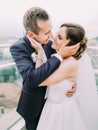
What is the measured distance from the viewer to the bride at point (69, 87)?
1629 mm

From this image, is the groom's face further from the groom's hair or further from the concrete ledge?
the concrete ledge

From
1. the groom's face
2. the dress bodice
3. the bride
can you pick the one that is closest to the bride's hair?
the bride

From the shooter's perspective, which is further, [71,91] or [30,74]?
[71,91]

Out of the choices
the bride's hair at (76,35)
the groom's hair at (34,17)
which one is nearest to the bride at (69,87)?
the bride's hair at (76,35)

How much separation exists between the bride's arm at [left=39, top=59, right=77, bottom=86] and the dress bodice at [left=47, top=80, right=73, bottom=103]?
0.26 ft

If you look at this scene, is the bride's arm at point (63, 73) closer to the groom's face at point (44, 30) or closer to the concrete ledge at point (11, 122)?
the groom's face at point (44, 30)

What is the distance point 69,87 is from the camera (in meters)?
1.74

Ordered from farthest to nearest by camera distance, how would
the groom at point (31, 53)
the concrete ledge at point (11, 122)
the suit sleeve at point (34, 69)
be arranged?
the concrete ledge at point (11, 122) < the groom at point (31, 53) < the suit sleeve at point (34, 69)

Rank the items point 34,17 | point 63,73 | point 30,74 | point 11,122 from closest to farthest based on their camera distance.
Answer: point 30,74
point 63,73
point 34,17
point 11,122

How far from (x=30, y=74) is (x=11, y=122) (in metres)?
1.66

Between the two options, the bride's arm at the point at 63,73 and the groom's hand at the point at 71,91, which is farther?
the groom's hand at the point at 71,91

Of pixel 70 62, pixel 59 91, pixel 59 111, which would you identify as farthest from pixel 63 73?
pixel 59 111

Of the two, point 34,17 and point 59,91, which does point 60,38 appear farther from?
point 59,91

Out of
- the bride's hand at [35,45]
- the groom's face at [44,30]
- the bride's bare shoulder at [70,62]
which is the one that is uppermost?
the groom's face at [44,30]
